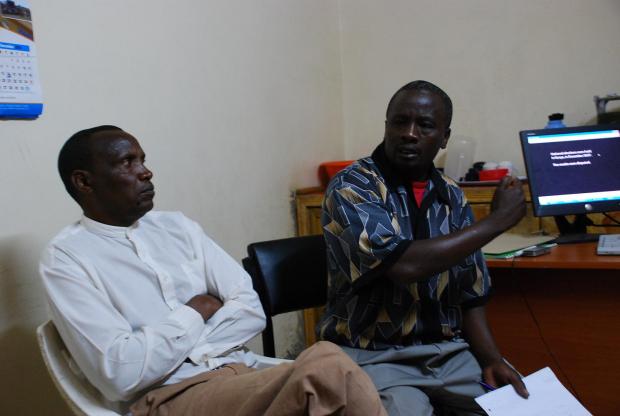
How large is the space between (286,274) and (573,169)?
4.25ft

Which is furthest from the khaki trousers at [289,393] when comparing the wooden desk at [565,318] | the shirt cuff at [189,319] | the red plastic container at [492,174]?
the red plastic container at [492,174]

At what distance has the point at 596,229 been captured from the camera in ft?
8.21

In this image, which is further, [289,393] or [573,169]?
[573,169]

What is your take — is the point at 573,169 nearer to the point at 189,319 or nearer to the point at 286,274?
the point at 286,274

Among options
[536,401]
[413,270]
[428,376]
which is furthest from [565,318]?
[413,270]

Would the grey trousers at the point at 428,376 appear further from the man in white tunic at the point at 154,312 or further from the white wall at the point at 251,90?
the white wall at the point at 251,90

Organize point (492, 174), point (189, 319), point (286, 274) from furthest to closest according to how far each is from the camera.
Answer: point (492, 174), point (286, 274), point (189, 319)

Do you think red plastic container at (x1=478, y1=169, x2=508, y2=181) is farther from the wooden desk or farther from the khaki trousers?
the khaki trousers

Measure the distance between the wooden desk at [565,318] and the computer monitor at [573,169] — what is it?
18 cm

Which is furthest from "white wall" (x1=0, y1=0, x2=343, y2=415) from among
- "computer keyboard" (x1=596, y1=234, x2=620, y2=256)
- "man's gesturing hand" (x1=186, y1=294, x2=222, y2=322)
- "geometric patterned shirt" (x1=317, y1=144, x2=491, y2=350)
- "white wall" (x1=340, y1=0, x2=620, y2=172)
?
"computer keyboard" (x1=596, y1=234, x2=620, y2=256)

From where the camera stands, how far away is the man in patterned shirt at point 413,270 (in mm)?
1398

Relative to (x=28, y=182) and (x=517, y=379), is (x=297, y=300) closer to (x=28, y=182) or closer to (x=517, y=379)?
(x=517, y=379)

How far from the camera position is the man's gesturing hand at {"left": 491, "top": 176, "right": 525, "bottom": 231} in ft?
4.85

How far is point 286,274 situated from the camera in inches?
69.5
